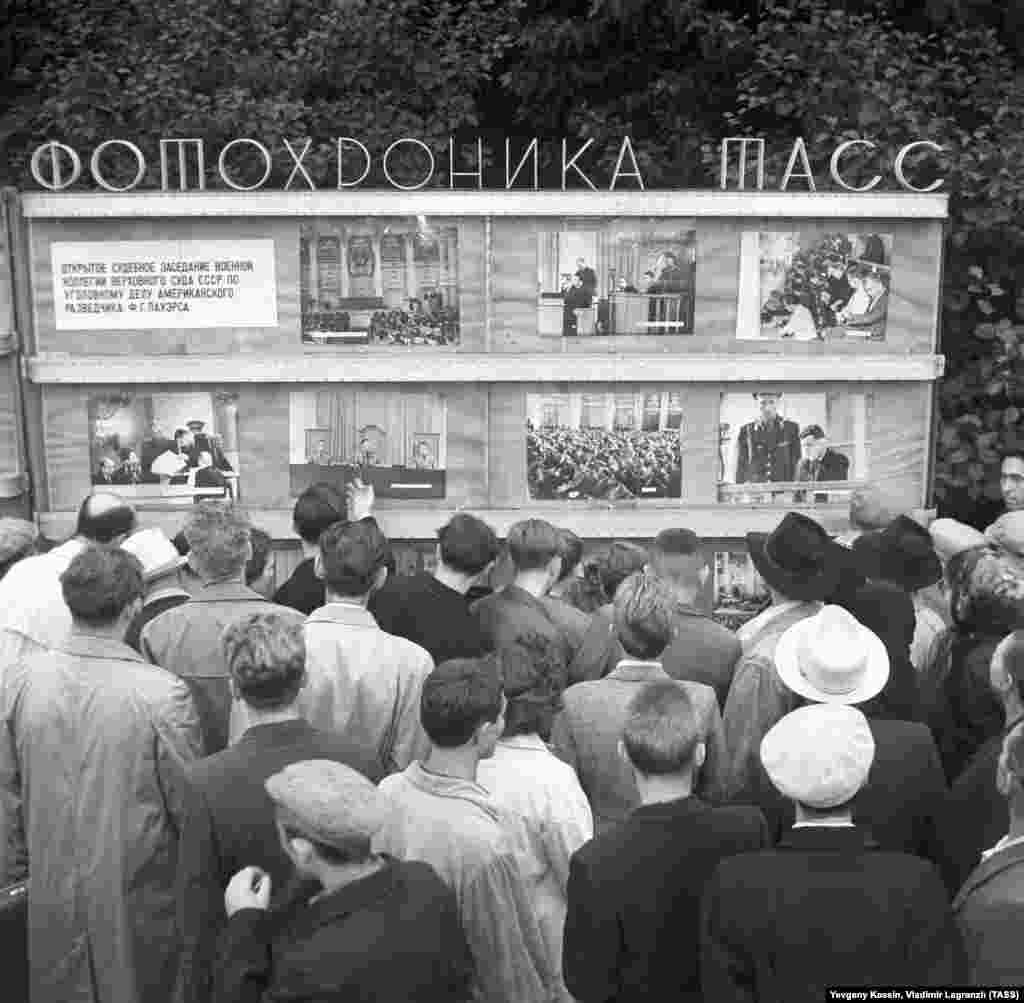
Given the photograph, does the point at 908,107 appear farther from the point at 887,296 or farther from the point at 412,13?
the point at 412,13

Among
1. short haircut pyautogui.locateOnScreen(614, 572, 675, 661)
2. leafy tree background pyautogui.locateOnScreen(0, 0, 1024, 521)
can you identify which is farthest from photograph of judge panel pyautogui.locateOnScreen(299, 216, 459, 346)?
short haircut pyautogui.locateOnScreen(614, 572, 675, 661)

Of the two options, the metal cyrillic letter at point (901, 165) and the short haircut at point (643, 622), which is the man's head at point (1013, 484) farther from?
the short haircut at point (643, 622)

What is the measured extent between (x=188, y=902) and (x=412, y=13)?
8896mm

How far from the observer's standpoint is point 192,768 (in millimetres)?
3980

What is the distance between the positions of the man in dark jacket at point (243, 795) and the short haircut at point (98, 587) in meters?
0.59

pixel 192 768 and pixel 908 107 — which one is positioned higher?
pixel 908 107

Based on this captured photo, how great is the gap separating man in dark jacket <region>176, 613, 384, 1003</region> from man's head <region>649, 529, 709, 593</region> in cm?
201

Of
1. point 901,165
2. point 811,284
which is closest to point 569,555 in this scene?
point 811,284

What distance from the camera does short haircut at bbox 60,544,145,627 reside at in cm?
445

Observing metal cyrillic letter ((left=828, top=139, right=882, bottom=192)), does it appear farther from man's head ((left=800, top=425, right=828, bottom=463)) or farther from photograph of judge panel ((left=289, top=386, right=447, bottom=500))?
photograph of judge panel ((left=289, top=386, right=447, bottom=500))

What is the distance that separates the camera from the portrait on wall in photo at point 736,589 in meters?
8.21

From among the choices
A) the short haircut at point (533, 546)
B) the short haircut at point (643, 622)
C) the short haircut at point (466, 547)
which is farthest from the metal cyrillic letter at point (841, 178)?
the short haircut at point (643, 622)

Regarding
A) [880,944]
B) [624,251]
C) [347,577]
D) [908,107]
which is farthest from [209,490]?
[880,944]

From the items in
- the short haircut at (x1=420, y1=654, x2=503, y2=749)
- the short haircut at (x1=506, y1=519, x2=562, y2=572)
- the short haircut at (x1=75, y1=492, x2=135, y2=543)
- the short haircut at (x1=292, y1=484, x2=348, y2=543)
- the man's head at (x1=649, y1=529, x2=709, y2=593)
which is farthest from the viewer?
the short haircut at (x1=292, y1=484, x2=348, y2=543)
